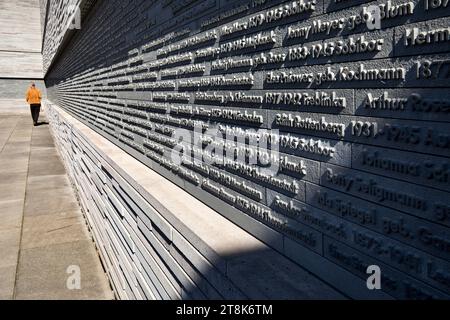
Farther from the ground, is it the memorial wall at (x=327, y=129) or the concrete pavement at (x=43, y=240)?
the memorial wall at (x=327, y=129)

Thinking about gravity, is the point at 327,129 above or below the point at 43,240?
above

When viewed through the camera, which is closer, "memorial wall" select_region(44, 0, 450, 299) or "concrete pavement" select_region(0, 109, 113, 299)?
"memorial wall" select_region(44, 0, 450, 299)

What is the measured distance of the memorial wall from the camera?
1.43 meters

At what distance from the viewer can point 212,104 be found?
2877 mm

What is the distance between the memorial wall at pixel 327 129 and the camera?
143cm

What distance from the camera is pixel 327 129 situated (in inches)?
72.6

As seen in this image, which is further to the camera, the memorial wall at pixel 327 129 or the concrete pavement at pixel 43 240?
the concrete pavement at pixel 43 240

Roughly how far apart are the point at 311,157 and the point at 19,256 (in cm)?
541

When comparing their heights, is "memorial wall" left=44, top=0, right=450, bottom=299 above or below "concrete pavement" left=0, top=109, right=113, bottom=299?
above

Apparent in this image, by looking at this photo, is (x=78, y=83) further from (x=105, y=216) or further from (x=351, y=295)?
(x=351, y=295)

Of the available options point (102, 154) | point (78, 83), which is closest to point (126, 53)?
point (102, 154)

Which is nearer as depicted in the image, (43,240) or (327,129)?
(327,129)

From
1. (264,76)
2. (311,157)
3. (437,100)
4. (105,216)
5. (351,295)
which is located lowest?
(105,216)
